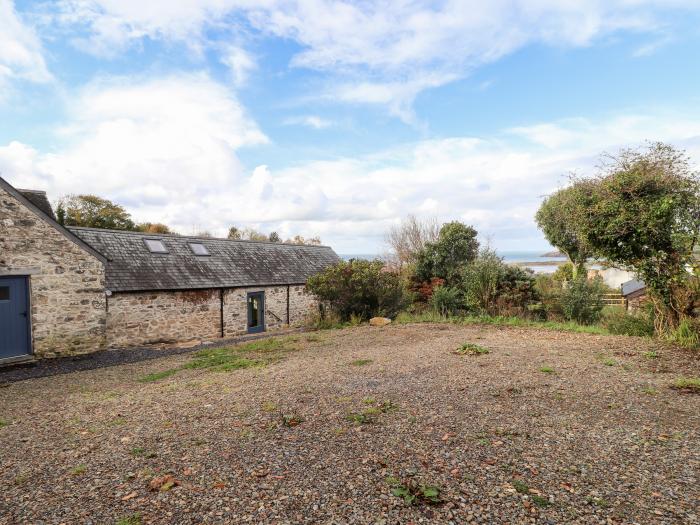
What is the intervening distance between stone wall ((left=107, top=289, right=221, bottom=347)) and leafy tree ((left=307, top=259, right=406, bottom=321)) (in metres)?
4.34

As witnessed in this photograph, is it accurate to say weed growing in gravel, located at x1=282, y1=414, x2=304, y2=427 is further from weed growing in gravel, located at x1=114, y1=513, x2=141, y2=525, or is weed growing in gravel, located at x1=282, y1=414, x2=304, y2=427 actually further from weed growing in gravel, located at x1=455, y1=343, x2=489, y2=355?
weed growing in gravel, located at x1=455, y1=343, x2=489, y2=355

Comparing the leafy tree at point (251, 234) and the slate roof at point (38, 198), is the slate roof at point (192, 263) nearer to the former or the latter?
the slate roof at point (38, 198)

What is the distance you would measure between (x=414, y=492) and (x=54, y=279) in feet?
38.8

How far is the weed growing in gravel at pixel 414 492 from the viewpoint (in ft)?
10.4

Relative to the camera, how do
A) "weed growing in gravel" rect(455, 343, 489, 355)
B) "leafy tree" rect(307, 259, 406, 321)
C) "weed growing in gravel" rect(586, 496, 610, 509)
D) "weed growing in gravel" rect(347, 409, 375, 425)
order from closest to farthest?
1. "weed growing in gravel" rect(586, 496, 610, 509)
2. "weed growing in gravel" rect(347, 409, 375, 425)
3. "weed growing in gravel" rect(455, 343, 489, 355)
4. "leafy tree" rect(307, 259, 406, 321)

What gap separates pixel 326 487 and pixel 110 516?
1.79 meters

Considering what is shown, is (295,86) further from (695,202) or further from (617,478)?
(617,478)

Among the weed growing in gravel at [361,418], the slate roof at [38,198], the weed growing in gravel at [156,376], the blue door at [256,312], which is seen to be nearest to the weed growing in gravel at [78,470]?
the weed growing in gravel at [361,418]

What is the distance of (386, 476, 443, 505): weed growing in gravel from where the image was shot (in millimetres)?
3174

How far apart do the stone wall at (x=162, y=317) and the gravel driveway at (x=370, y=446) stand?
5.74 m

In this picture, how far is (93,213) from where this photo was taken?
28.9m

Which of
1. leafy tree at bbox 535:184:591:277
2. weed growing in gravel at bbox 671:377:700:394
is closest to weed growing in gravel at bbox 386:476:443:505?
weed growing in gravel at bbox 671:377:700:394

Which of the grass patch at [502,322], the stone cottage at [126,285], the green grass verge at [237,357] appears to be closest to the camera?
the green grass verge at [237,357]

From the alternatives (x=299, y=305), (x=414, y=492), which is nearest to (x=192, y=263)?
(x=299, y=305)
